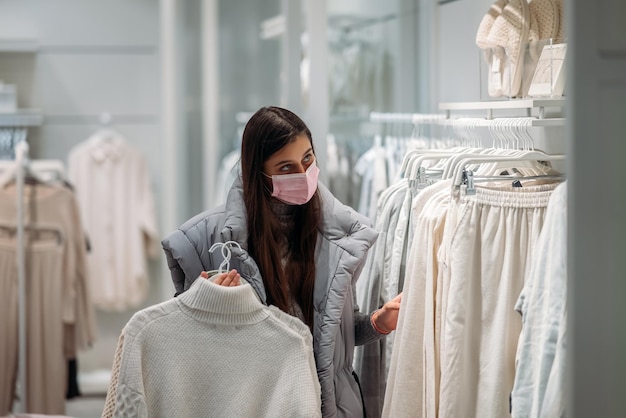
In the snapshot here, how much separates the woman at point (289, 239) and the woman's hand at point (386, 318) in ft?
0.30

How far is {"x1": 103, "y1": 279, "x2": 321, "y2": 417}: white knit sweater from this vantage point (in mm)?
1842

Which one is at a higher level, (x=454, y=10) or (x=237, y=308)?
(x=454, y=10)

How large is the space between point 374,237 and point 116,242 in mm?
3143

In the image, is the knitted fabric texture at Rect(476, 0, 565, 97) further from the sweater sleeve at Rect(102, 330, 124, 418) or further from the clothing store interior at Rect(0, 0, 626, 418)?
the sweater sleeve at Rect(102, 330, 124, 418)

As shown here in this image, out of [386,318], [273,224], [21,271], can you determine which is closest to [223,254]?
[273,224]

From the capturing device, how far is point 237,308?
6.11 ft

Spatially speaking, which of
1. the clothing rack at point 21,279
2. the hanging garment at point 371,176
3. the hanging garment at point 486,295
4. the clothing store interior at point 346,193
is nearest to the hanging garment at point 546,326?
the clothing store interior at point 346,193

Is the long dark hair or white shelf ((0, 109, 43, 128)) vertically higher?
white shelf ((0, 109, 43, 128))

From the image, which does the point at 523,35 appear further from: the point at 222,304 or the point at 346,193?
the point at 346,193

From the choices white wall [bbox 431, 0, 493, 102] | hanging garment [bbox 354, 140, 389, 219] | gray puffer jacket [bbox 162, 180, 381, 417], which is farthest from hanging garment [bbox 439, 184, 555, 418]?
hanging garment [bbox 354, 140, 389, 219]

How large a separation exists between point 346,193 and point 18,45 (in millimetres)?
2244

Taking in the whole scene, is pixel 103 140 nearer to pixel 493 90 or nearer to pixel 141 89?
pixel 141 89

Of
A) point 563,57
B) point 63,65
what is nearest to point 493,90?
point 563,57

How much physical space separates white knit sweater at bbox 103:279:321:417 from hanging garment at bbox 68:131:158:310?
10.4 ft
